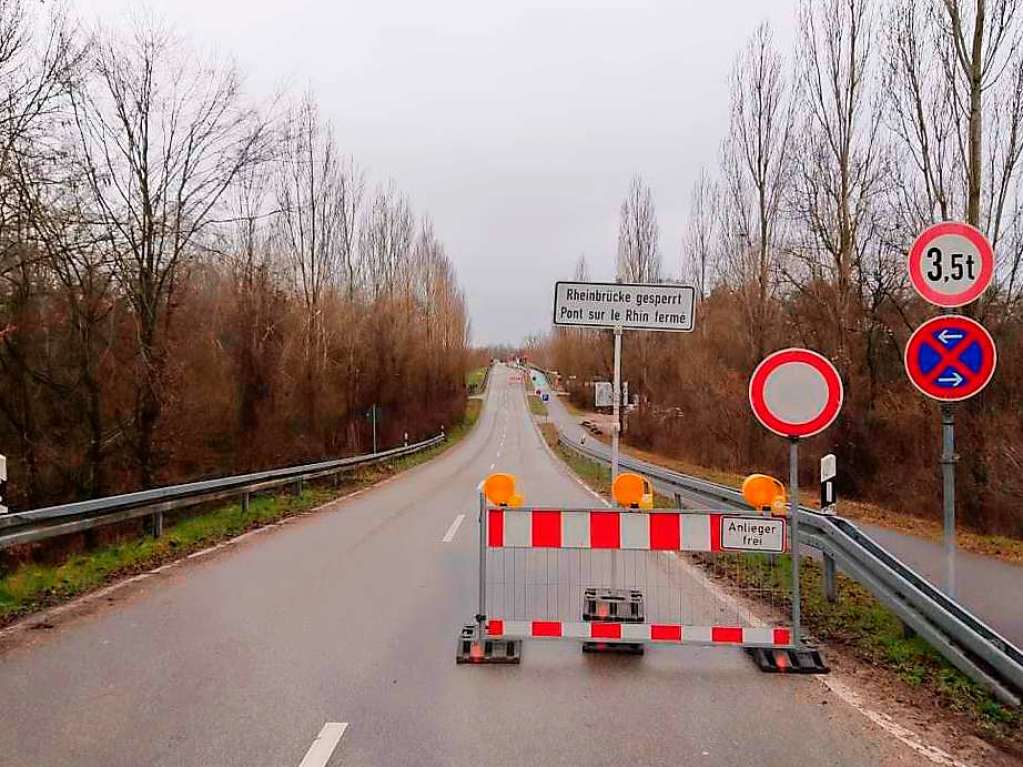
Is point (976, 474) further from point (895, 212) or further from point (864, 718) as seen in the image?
point (864, 718)

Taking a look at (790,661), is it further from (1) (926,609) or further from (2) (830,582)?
(2) (830,582)

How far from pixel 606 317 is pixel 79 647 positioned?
520 cm

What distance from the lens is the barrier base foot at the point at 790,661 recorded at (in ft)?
19.1

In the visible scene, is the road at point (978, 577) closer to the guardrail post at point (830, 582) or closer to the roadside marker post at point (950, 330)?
the roadside marker post at point (950, 330)

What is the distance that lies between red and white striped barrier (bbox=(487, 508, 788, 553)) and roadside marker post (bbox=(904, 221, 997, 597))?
1596mm

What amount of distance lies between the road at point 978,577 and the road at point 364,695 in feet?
8.34

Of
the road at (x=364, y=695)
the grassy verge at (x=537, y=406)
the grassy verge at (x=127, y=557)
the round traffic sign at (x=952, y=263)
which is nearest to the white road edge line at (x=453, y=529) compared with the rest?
the grassy verge at (x=127, y=557)

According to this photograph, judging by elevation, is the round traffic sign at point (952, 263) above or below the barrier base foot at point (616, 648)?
above

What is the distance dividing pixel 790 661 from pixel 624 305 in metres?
3.42

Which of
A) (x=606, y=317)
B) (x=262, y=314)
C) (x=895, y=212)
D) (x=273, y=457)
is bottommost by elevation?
(x=273, y=457)

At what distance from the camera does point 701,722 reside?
15.8 feet

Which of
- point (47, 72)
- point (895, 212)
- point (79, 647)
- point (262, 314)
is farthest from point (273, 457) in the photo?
point (79, 647)

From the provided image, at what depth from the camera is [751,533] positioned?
6148 mm

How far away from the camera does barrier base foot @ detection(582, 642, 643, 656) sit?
6.29 metres
